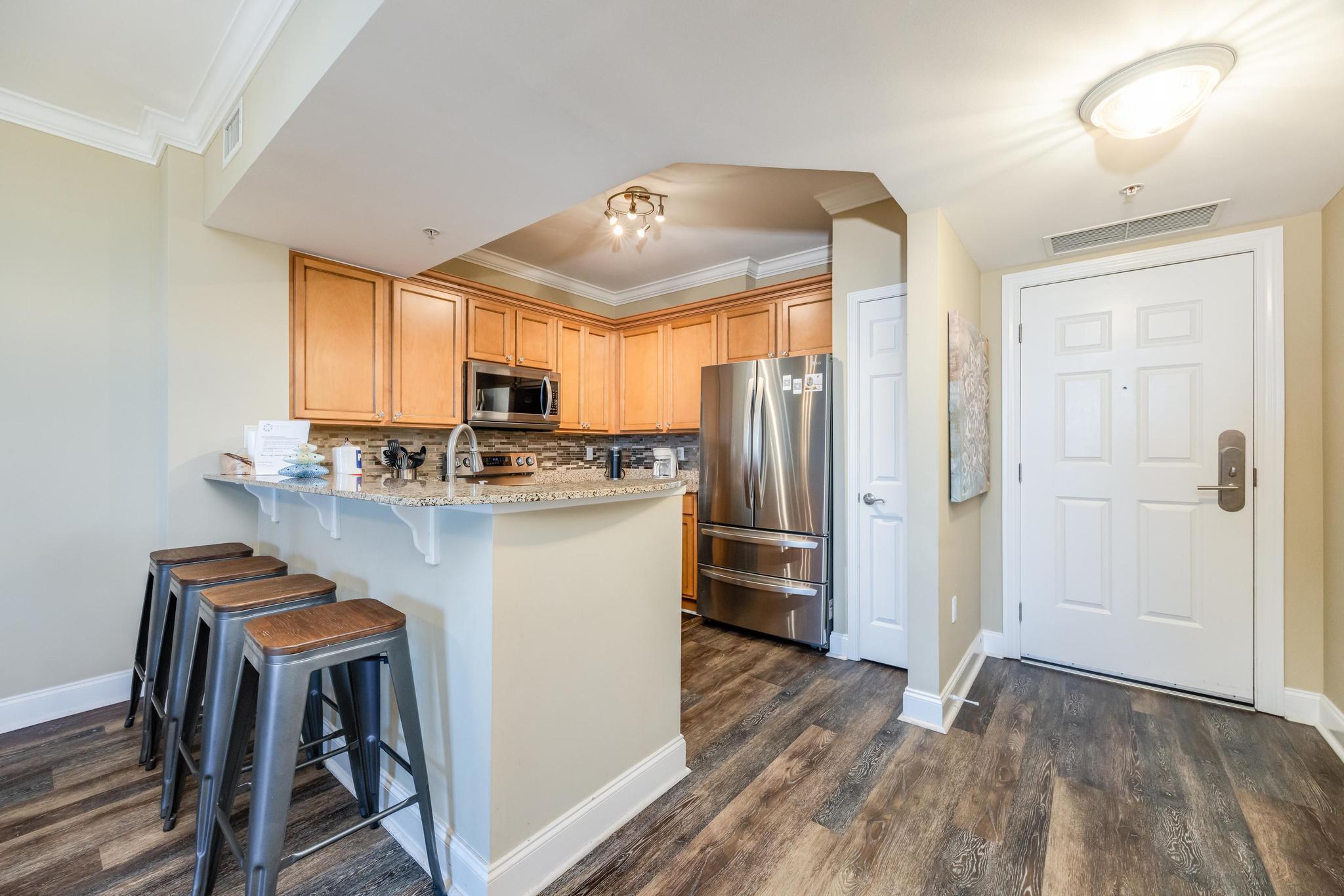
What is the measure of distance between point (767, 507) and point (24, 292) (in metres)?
3.64

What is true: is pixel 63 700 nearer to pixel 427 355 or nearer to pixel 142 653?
pixel 142 653

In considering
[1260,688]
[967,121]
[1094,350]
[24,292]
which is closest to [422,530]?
[967,121]

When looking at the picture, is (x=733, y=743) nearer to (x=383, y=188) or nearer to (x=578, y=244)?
(x=383, y=188)

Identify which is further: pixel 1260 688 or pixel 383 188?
pixel 1260 688

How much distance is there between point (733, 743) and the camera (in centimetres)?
216

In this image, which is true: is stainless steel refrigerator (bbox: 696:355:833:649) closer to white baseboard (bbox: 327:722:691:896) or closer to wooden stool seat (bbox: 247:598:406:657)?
white baseboard (bbox: 327:722:691:896)

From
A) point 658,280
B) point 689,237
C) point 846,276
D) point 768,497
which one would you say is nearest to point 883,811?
point 768,497

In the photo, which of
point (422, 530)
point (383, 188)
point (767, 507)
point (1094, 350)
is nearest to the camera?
point (422, 530)

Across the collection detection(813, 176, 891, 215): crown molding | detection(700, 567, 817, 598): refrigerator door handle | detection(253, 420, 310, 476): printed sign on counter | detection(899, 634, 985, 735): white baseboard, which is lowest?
detection(899, 634, 985, 735): white baseboard

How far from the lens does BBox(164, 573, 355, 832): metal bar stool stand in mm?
1466

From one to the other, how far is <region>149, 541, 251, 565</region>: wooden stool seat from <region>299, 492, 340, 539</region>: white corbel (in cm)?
50

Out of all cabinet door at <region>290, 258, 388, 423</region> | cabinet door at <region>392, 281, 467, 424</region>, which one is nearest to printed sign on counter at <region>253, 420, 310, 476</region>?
cabinet door at <region>290, 258, 388, 423</region>

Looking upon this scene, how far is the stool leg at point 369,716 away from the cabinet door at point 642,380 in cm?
291

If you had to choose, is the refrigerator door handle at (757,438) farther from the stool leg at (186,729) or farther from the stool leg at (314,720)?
the stool leg at (186,729)
